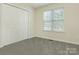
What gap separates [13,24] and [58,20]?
1784mm

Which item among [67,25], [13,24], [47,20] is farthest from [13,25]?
[67,25]

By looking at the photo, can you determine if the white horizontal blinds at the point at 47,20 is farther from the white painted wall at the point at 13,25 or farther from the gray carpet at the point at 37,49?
the gray carpet at the point at 37,49

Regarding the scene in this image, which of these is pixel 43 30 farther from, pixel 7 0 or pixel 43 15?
pixel 7 0

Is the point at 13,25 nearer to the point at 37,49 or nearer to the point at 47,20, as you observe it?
the point at 37,49

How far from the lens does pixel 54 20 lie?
3904 mm

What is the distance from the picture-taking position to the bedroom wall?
328 cm

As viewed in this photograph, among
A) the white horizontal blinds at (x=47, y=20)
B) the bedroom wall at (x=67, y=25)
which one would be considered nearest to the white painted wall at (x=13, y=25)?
the bedroom wall at (x=67, y=25)

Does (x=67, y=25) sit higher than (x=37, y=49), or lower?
higher

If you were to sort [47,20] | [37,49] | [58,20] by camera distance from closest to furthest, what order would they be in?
[37,49], [58,20], [47,20]

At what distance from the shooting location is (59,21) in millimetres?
3793

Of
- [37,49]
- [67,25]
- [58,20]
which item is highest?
[58,20]

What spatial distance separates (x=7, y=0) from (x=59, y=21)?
124 inches

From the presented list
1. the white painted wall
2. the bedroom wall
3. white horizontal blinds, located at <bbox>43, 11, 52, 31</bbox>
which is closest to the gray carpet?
the white painted wall

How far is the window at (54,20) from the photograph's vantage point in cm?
371
